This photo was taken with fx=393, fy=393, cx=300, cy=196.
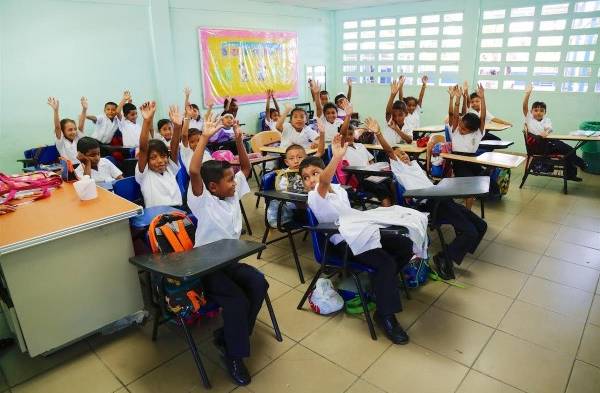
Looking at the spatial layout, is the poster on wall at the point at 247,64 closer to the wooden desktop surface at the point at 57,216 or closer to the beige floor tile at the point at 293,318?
the wooden desktop surface at the point at 57,216

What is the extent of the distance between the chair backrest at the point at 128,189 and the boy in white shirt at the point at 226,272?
0.78m

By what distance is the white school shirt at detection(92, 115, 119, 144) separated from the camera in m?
5.04

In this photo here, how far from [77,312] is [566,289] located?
314cm

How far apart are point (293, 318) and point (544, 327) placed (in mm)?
1524

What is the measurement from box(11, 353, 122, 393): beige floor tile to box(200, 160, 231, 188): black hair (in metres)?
1.13

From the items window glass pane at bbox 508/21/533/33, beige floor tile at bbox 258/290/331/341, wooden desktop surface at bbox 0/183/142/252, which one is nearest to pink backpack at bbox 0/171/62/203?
wooden desktop surface at bbox 0/183/142/252

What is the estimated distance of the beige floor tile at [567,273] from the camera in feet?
9.36

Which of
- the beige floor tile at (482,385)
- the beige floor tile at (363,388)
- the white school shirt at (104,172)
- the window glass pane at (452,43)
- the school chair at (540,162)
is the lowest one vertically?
the beige floor tile at (482,385)

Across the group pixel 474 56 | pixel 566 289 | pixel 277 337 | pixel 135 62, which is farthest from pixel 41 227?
pixel 474 56

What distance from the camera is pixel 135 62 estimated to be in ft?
18.8

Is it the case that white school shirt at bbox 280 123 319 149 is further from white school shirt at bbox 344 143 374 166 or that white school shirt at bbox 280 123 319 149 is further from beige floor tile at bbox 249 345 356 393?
beige floor tile at bbox 249 345 356 393

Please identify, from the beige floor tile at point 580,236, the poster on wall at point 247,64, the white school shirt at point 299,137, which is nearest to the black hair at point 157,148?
the white school shirt at point 299,137

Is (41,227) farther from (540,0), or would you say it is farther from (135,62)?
(540,0)

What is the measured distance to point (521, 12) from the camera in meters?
6.56
